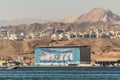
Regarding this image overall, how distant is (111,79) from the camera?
345 ft

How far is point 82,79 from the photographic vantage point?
358 feet

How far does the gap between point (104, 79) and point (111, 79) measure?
1229 millimetres

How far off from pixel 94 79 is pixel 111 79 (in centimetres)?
315

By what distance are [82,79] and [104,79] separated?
479 centimetres

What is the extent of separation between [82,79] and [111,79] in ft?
19.6

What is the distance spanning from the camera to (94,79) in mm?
106875

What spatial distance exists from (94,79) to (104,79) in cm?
193
